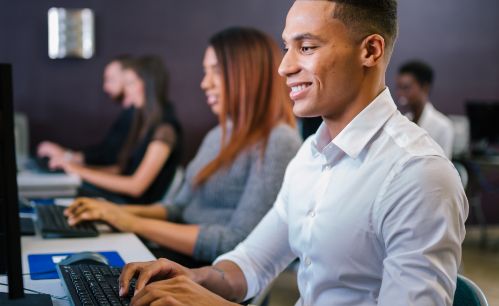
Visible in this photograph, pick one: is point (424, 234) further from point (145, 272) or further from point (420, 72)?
point (420, 72)

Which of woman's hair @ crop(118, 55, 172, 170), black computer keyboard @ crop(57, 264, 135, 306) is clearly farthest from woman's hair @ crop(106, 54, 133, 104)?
black computer keyboard @ crop(57, 264, 135, 306)

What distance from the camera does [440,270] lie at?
109cm

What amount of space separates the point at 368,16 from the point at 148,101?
2.91 meters

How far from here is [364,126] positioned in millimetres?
Result: 1311

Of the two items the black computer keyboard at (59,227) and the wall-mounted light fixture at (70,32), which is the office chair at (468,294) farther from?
the wall-mounted light fixture at (70,32)

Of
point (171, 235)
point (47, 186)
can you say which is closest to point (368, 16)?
point (171, 235)

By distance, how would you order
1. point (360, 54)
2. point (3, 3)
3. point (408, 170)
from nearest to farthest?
point (408, 170) → point (360, 54) → point (3, 3)

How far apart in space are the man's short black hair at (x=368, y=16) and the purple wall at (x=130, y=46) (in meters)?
3.57

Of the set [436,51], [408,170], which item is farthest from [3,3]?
[408,170]

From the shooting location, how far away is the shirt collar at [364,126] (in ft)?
4.27

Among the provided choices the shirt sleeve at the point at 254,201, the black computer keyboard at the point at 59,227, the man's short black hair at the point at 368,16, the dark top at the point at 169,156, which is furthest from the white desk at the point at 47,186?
the man's short black hair at the point at 368,16

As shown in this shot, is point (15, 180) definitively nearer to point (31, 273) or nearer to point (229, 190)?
point (31, 273)

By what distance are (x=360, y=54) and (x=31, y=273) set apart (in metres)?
0.91

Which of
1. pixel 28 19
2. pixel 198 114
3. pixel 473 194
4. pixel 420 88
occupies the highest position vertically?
pixel 28 19
